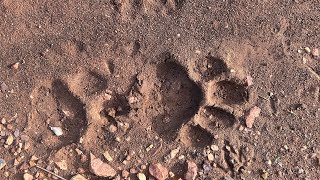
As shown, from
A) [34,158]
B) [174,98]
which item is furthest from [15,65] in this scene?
[174,98]

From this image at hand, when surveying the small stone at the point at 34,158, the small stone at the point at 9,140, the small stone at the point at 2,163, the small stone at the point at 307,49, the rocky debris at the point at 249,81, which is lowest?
the small stone at the point at 2,163

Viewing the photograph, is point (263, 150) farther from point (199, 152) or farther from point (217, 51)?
point (217, 51)

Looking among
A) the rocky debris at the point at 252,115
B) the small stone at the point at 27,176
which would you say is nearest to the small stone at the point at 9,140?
the small stone at the point at 27,176

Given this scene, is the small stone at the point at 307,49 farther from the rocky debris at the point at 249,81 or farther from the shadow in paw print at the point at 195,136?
the shadow in paw print at the point at 195,136

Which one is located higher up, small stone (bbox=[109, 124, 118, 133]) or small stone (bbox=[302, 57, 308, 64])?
small stone (bbox=[302, 57, 308, 64])

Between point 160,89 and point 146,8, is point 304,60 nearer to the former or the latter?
point 160,89

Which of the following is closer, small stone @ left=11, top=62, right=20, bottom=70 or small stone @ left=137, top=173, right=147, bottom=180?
small stone @ left=137, top=173, right=147, bottom=180

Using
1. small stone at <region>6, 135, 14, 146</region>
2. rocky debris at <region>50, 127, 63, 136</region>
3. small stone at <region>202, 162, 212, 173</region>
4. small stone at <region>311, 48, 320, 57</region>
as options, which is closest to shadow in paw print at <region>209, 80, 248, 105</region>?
small stone at <region>202, 162, 212, 173</region>

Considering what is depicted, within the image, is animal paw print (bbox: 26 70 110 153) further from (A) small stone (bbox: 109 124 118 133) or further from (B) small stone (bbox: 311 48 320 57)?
(B) small stone (bbox: 311 48 320 57)
